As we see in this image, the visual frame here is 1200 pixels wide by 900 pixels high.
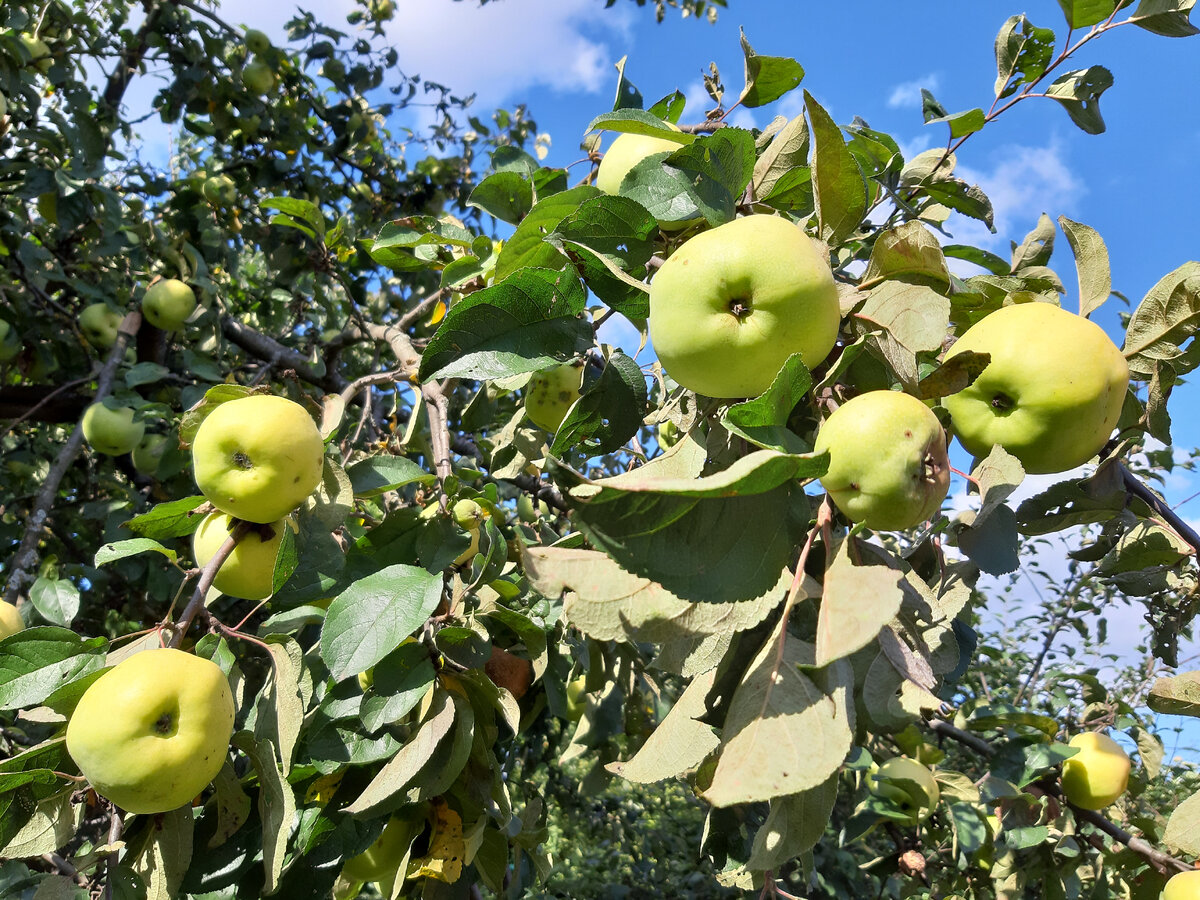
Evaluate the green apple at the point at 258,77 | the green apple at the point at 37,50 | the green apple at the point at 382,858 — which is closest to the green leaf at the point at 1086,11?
the green apple at the point at 382,858

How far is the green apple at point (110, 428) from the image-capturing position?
9.24 ft

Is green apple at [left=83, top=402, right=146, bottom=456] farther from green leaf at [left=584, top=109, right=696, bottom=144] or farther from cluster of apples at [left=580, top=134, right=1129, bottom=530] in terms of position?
cluster of apples at [left=580, top=134, right=1129, bottom=530]

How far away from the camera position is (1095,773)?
218 cm

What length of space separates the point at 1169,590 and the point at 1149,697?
0.23m

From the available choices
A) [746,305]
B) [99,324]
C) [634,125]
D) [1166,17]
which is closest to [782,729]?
[746,305]

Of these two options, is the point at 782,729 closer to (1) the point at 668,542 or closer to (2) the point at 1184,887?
(1) the point at 668,542

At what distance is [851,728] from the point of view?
0.76 metres

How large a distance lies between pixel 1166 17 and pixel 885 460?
1010 millimetres

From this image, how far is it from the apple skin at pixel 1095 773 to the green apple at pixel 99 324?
3.93 metres

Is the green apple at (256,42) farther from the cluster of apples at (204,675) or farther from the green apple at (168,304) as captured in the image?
the cluster of apples at (204,675)

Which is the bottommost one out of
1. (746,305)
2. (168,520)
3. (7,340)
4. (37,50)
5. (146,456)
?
(146,456)

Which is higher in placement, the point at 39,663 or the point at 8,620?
the point at 39,663

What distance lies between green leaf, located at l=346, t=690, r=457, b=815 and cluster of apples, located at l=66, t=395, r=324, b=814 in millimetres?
254

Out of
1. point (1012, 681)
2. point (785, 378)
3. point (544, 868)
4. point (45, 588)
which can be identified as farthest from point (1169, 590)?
point (1012, 681)
